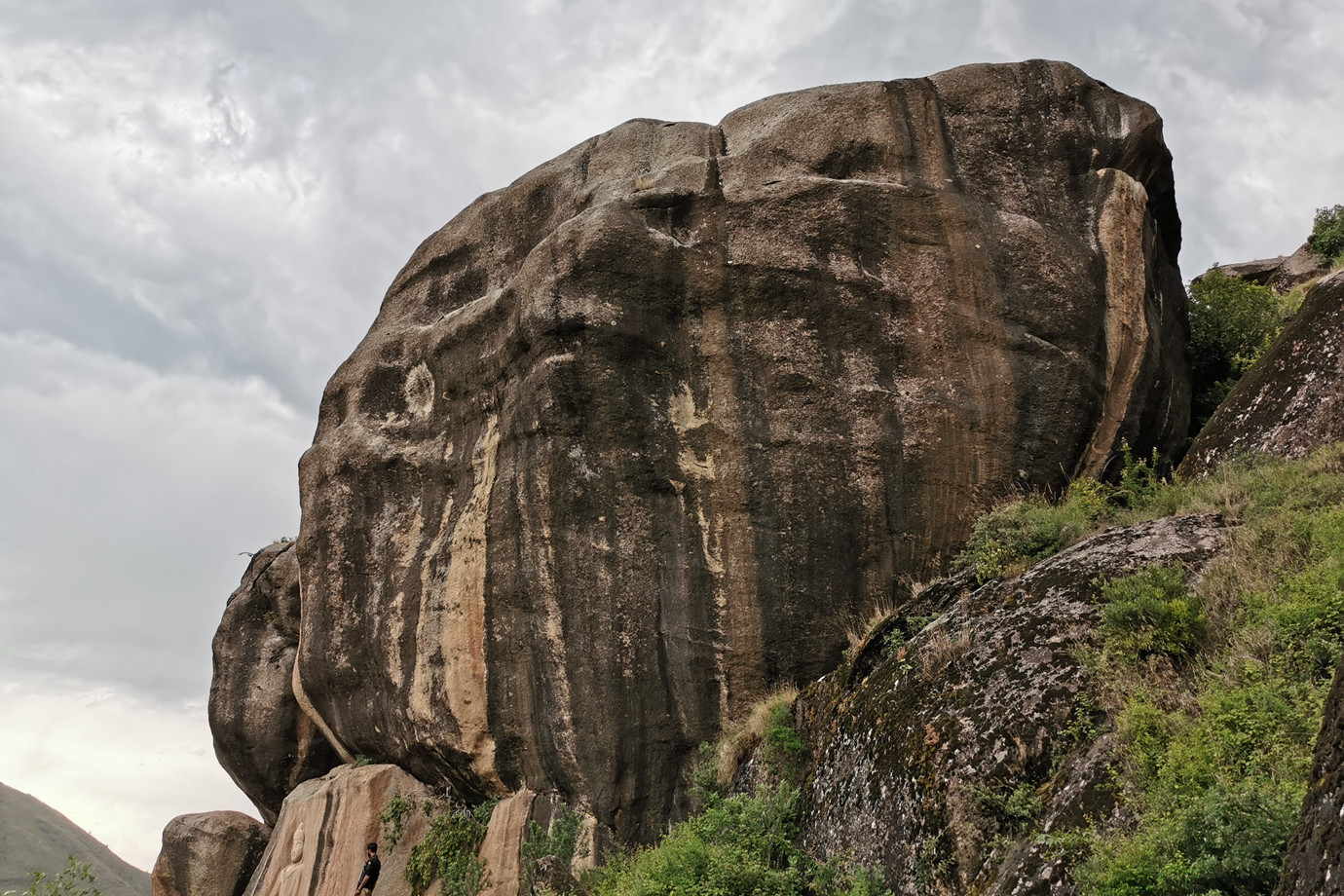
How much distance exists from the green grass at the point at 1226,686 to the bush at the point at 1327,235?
17631 millimetres

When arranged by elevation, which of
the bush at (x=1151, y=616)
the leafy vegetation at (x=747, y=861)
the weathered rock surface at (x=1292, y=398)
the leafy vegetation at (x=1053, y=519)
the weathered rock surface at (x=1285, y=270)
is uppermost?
the weathered rock surface at (x=1285, y=270)

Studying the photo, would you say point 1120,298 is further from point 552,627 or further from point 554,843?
point 554,843

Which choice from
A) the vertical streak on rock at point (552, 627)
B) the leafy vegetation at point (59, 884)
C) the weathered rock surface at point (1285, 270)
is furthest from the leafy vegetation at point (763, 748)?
the weathered rock surface at point (1285, 270)

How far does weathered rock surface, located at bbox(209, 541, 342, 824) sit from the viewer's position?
18.3 meters

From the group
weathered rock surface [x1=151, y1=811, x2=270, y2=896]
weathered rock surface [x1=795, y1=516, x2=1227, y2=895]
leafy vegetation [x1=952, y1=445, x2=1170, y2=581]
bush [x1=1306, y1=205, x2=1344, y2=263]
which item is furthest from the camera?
bush [x1=1306, y1=205, x2=1344, y2=263]

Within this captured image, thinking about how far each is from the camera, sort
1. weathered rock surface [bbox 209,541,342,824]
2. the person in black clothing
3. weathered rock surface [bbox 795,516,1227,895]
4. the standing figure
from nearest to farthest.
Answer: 1. weathered rock surface [bbox 795,516,1227,895]
2. the person in black clothing
3. the standing figure
4. weathered rock surface [bbox 209,541,342,824]

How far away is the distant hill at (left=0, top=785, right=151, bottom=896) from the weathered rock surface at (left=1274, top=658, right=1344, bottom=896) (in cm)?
7594

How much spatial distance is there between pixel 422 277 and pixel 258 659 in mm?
7681

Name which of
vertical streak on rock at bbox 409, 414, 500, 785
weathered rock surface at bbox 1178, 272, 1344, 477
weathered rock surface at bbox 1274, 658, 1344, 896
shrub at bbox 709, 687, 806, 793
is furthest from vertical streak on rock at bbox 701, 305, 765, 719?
weathered rock surface at bbox 1274, 658, 1344, 896

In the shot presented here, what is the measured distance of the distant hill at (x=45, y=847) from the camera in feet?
230

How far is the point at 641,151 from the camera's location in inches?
612

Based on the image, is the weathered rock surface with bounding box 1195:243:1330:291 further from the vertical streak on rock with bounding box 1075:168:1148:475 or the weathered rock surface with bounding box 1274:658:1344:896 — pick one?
the weathered rock surface with bounding box 1274:658:1344:896

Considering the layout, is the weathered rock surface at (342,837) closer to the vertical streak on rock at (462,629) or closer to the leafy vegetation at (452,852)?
the leafy vegetation at (452,852)

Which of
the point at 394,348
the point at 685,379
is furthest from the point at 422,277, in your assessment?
the point at 685,379
